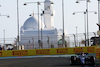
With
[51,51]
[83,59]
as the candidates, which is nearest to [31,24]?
[51,51]

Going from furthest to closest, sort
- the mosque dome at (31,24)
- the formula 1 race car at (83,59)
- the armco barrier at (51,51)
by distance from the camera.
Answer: the mosque dome at (31,24) → the armco barrier at (51,51) → the formula 1 race car at (83,59)

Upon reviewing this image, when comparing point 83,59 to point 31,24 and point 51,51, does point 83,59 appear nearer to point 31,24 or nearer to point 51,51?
point 51,51

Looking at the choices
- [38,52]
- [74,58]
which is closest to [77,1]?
[38,52]

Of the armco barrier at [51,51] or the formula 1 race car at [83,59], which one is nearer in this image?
the formula 1 race car at [83,59]

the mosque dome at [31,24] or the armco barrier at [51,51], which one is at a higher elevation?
the mosque dome at [31,24]

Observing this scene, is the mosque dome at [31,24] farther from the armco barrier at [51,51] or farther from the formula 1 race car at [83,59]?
the formula 1 race car at [83,59]

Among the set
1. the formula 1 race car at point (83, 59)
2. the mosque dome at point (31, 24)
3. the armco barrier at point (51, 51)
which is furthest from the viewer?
the mosque dome at point (31, 24)

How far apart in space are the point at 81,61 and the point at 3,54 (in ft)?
77.0

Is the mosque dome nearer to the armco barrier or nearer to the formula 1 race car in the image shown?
the armco barrier

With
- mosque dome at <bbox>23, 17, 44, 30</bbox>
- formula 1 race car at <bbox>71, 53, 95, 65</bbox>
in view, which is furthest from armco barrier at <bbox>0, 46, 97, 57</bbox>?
mosque dome at <bbox>23, 17, 44, 30</bbox>

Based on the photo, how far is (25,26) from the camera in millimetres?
173750

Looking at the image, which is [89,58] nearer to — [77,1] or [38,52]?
Answer: [38,52]

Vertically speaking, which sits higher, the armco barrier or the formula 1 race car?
the formula 1 race car

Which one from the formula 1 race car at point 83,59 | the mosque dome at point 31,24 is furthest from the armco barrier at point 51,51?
the mosque dome at point 31,24
